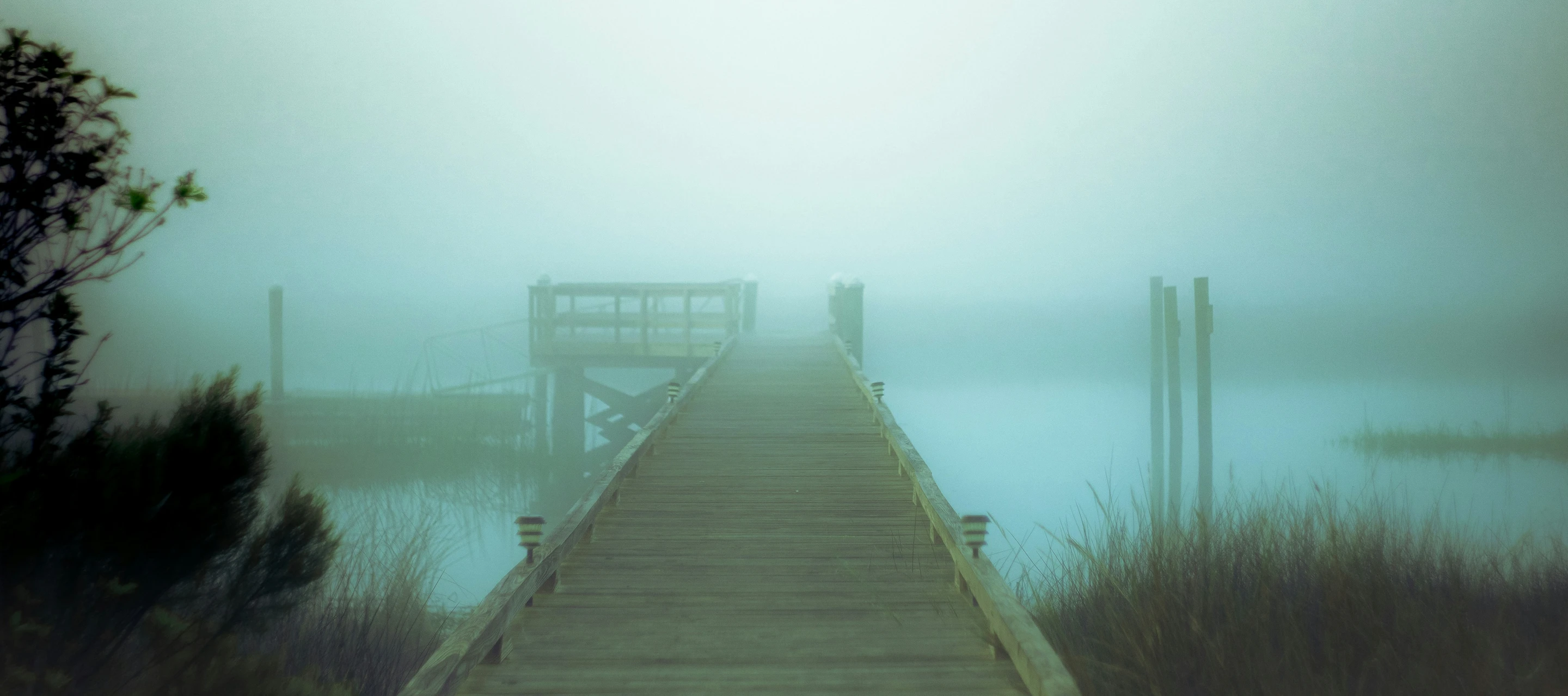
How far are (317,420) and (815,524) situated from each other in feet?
34.3

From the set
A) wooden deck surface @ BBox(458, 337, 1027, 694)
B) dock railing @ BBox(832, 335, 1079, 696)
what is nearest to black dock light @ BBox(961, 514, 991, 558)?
dock railing @ BBox(832, 335, 1079, 696)

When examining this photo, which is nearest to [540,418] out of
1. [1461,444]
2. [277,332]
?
[277,332]

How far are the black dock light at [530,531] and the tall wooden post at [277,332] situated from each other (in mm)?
12676

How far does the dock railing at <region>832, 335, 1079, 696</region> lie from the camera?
236 cm

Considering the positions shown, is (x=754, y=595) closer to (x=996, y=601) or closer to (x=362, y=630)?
(x=996, y=601)

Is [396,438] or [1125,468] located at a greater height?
[396,438]

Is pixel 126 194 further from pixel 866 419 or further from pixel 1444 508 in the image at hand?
pixel 1444 508

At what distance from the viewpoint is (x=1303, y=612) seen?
11.7 feet

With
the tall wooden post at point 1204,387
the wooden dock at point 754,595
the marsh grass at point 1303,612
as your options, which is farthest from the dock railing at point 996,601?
the tall wooden post at point 1204,387

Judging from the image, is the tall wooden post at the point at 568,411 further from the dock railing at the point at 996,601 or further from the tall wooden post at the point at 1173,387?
the tall wooden post at the point at 1173,387

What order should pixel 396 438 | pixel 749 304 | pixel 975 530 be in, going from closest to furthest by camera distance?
pixel 975 530, pixel 396 438, pixel 749 304

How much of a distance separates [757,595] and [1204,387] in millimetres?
10906

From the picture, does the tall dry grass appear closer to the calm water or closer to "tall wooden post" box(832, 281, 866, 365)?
the calm water

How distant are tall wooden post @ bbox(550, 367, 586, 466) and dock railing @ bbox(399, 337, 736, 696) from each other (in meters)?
7.39
